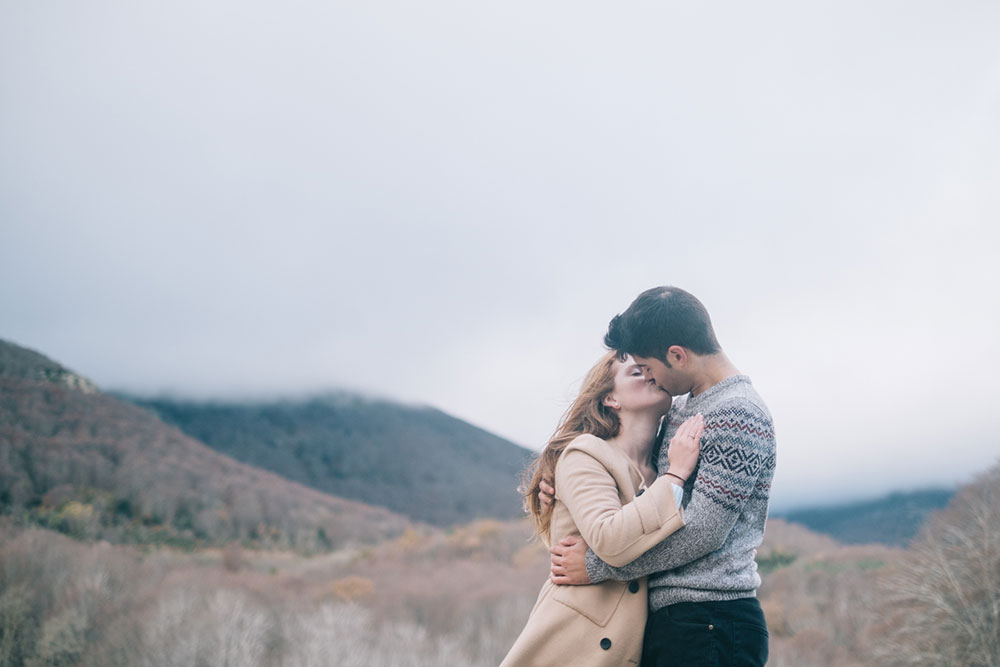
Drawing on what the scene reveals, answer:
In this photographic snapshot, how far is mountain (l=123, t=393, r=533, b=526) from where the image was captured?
4279 inches

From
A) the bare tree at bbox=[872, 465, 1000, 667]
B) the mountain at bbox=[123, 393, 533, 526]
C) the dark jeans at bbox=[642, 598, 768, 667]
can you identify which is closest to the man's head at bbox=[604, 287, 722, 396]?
the dark jeans at bbox=[642, 598, 768, 667]

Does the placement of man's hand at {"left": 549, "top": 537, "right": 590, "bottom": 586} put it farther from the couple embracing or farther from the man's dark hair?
the man's dark hair

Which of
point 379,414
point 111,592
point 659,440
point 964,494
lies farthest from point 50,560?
point 379,414

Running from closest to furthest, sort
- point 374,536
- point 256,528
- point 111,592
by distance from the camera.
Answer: point 111,592
point 256,528
point 374,536

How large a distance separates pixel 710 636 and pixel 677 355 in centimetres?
115

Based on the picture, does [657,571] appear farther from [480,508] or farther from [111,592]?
[480,508]

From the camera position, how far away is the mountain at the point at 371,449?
357 ft

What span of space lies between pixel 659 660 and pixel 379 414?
131589 mm

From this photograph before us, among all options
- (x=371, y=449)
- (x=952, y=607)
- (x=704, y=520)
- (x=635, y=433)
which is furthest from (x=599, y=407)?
(x=371, y=449)

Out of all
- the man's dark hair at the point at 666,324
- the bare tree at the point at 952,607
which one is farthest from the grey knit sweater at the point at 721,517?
the bare tree at the point at 952,607

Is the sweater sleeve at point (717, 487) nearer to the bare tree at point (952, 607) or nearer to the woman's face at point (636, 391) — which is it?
the woman's face at point (636, 391)

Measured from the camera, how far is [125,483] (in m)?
63.6

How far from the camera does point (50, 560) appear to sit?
3638cm

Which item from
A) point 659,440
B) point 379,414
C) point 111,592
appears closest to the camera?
point 659,440
